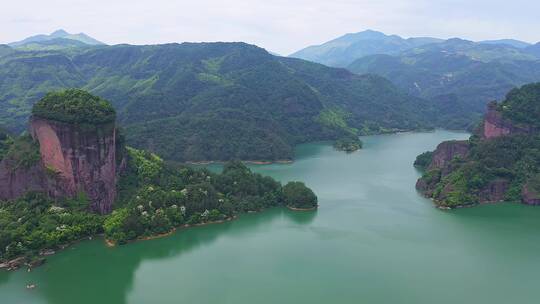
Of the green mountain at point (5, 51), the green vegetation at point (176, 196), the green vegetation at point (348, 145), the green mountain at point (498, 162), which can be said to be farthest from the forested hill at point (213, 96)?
the green mountain at point (498, 162)

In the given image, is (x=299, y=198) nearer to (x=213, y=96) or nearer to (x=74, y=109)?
(x=74, y=109)

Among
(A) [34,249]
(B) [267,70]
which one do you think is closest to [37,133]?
(A) [34,249]

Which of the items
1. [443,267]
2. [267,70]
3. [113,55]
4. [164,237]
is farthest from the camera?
[113,55]

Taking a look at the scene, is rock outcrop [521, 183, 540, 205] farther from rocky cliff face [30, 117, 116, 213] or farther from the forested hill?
rocky cliff face [30, 117, 116, 213]

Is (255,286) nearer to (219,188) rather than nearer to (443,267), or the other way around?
(443,267)

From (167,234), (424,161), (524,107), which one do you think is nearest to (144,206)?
(167,234)

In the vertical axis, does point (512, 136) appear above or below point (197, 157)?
above
